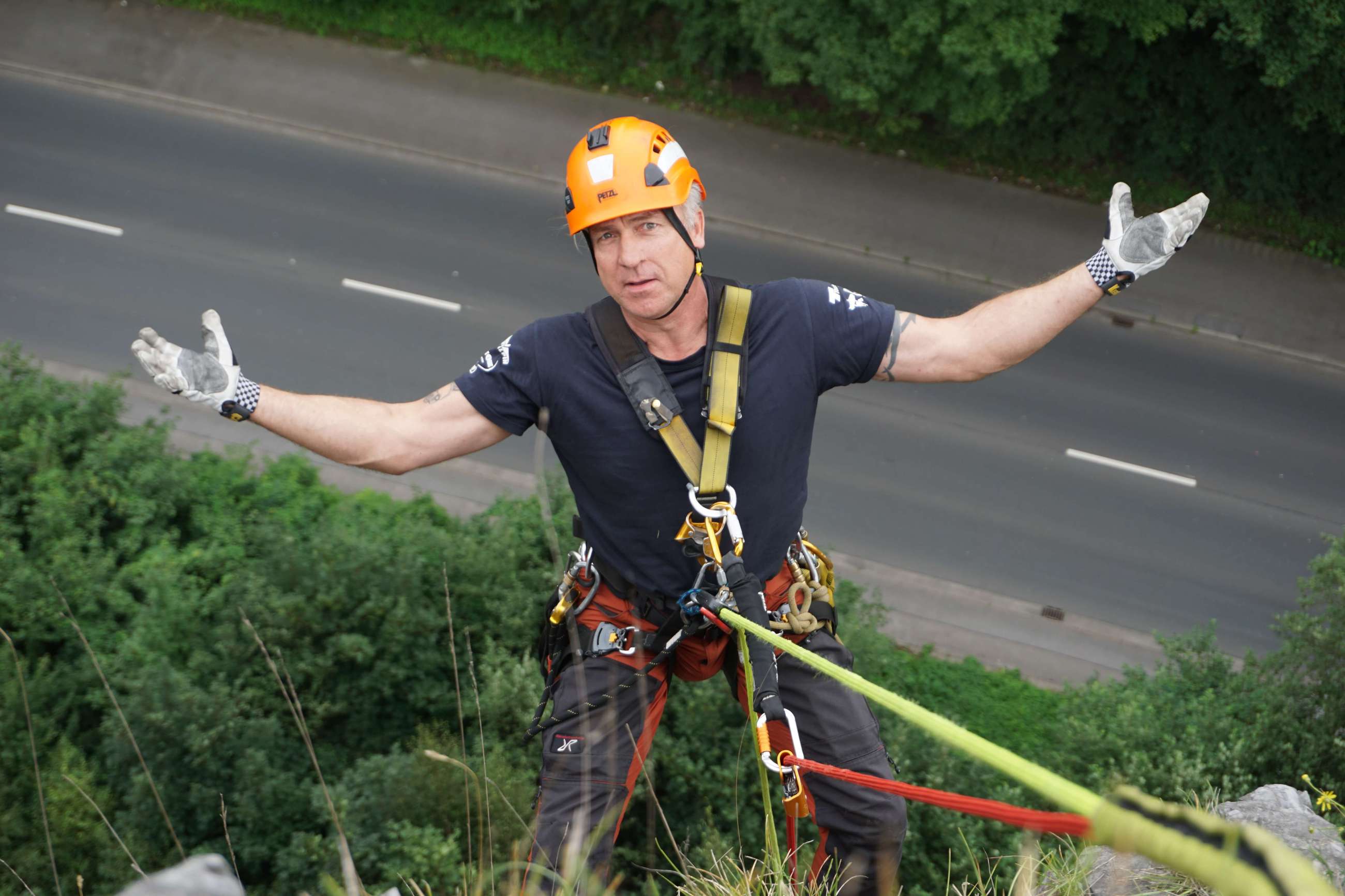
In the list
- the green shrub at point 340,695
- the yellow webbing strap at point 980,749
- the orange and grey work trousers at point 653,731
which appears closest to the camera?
the yellow webbing strap at point 980,749

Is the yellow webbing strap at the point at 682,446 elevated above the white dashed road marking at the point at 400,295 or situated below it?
below

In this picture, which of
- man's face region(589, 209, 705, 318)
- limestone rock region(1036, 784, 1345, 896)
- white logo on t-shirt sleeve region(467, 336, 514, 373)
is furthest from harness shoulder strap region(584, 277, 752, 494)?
limestone rock region(1036, 784, 1345, 896)

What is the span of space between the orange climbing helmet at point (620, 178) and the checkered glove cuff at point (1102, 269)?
1.29 meters

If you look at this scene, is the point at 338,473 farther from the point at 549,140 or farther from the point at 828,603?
the point at 828,603

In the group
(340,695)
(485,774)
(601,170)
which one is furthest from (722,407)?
(340,695)

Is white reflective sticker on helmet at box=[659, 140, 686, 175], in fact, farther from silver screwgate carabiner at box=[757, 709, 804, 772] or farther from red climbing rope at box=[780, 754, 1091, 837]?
red climbing rope at box=[780, 754, 1091, 837]

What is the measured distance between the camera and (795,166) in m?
14.7

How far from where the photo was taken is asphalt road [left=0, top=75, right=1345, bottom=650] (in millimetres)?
12195

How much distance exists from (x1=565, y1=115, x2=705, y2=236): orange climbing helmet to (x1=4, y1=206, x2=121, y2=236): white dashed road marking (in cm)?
1225

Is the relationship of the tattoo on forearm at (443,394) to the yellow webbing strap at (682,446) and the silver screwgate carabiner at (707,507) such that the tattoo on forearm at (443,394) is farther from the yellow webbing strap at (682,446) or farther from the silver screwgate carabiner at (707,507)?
the silver screwgate carabiner at (707,507)

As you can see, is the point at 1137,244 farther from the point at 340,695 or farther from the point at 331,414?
the point at 340,695

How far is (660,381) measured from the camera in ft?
12.0

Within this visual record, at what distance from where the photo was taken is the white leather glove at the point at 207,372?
3.52 meters

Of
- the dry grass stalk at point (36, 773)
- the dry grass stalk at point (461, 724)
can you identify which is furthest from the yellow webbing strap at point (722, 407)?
the dry grass stalk at point (36, 773)
